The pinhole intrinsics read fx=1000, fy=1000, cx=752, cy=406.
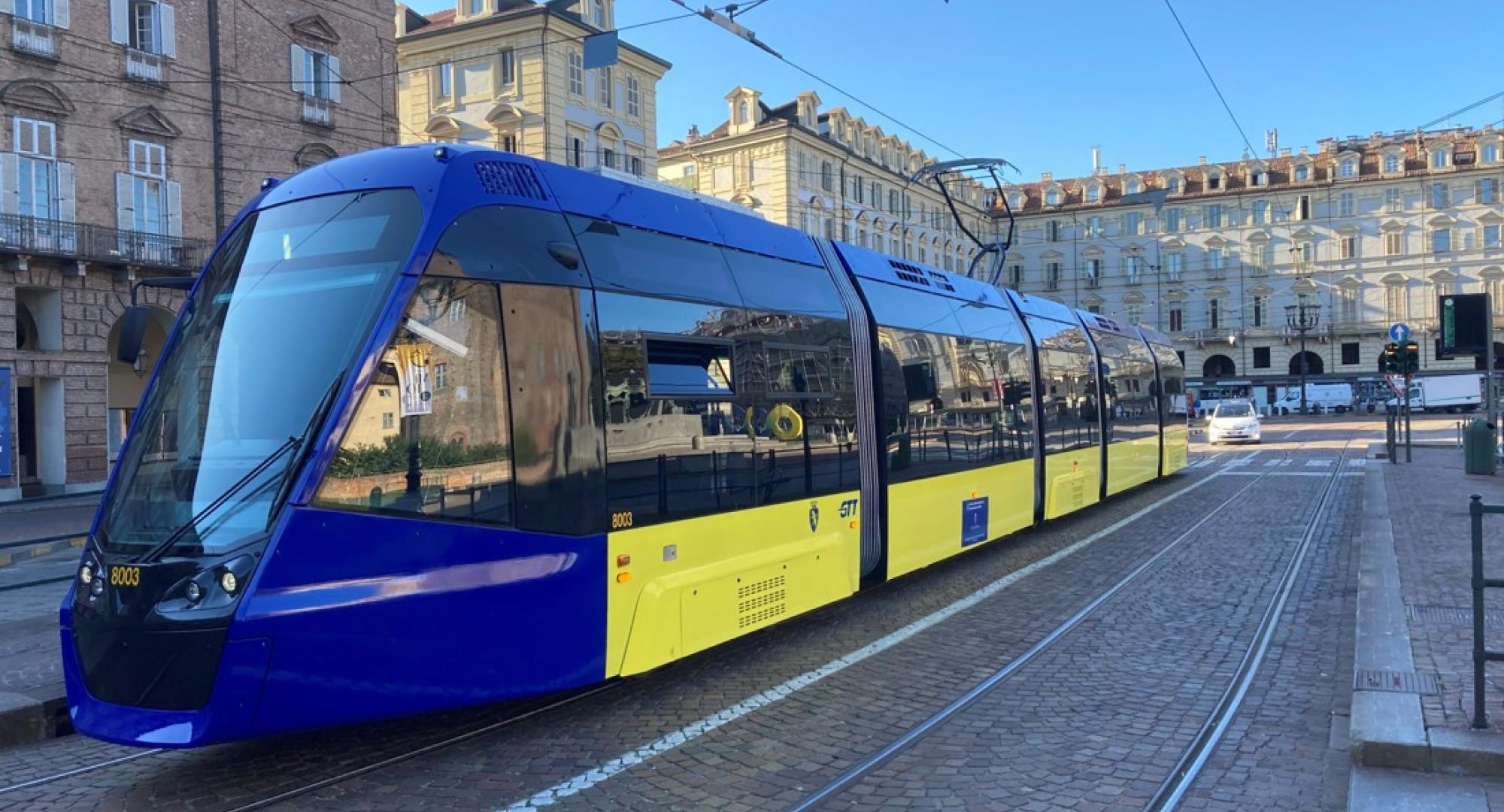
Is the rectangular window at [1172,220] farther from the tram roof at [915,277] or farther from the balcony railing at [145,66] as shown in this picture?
the tram roof at [915,277]

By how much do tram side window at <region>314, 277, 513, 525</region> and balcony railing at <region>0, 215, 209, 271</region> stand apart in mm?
22888

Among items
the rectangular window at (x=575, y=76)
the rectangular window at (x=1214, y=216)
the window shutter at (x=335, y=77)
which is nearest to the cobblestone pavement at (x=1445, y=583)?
the window shutter at (x=335, y=77)

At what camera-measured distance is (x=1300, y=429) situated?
160ft

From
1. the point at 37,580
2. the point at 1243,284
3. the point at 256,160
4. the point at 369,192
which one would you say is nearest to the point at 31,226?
the point at 256,160

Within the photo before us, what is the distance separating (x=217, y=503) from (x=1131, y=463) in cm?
1664

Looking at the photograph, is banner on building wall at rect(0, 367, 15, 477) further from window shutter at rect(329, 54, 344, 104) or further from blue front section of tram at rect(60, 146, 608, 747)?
blue front section of tram at rect(60, 146, 608, 747)

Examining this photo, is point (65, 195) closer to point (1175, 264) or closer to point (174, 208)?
point (174, 208)

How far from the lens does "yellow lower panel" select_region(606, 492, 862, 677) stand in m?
5.79

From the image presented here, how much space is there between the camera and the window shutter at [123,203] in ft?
79.9

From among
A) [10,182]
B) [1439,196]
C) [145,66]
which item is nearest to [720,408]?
[10,182]

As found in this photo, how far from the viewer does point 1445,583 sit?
9.09 meters

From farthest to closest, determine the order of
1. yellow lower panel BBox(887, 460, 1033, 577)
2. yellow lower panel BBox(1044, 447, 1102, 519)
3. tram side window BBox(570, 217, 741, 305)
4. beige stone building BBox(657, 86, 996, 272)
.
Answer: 1. beige stone building BBox(657, 86, 996, 272)
2. yellow lower panel BBox(1044, 447, 1102, 519)
3. yellow lower panel BBox(887, 460, 1033, 577)
4. tram side window BBox(570, 217, 741, 305)

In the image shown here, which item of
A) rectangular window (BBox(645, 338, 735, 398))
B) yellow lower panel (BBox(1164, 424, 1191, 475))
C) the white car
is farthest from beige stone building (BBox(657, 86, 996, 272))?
rectangular window (BBox(645, 338, 735, 398))

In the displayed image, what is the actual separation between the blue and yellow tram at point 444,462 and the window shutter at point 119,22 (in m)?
23.4
